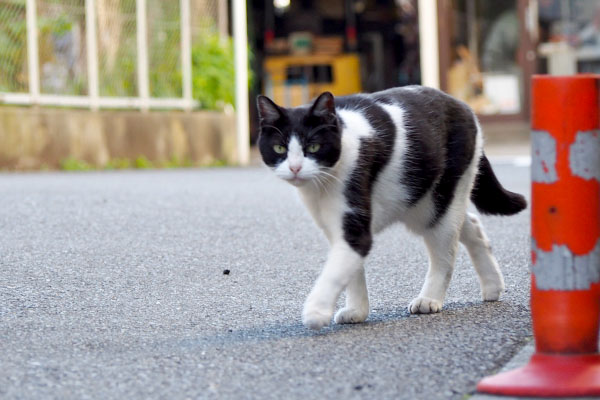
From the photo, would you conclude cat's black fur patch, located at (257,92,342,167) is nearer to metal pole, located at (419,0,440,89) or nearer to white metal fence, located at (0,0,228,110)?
white metal fence, located at (0,0,228,110)

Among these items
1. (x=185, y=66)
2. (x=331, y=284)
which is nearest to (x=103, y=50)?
(x=185, y=66)

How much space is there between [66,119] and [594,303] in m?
9.46

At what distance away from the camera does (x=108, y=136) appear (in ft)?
40.0

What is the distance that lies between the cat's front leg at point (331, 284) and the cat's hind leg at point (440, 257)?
0.44 m

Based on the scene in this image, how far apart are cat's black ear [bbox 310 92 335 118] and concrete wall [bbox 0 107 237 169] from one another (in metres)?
7.65

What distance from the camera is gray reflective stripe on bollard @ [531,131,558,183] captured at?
2662mm

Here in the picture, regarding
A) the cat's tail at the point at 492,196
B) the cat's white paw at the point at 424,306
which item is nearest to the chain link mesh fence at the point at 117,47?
the cat's tail at the point at 492,196

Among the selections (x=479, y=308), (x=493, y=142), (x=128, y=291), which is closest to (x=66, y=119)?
(x=493, y=142)

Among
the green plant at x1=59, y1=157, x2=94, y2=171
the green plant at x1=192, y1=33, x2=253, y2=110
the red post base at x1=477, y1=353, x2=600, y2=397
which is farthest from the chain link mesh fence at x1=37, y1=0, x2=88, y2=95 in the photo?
the red post base at x1=477, y1=353, x2=600, y2=397

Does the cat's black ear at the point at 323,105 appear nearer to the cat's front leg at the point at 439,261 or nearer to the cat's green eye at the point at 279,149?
the cat's green eye at the point at 279,149

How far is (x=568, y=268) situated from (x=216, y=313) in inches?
59.7

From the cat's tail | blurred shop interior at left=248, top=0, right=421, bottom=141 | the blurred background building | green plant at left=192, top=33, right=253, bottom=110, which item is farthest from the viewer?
blurred shop interior at left=248, top=0, right=421, bottom=141

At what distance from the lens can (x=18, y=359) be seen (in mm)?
3072

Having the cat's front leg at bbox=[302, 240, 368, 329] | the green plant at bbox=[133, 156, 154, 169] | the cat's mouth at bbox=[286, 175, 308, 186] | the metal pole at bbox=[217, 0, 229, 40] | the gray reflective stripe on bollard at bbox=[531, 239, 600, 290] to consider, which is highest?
the metal pole at bbox=[217, 0, 229, 40]
